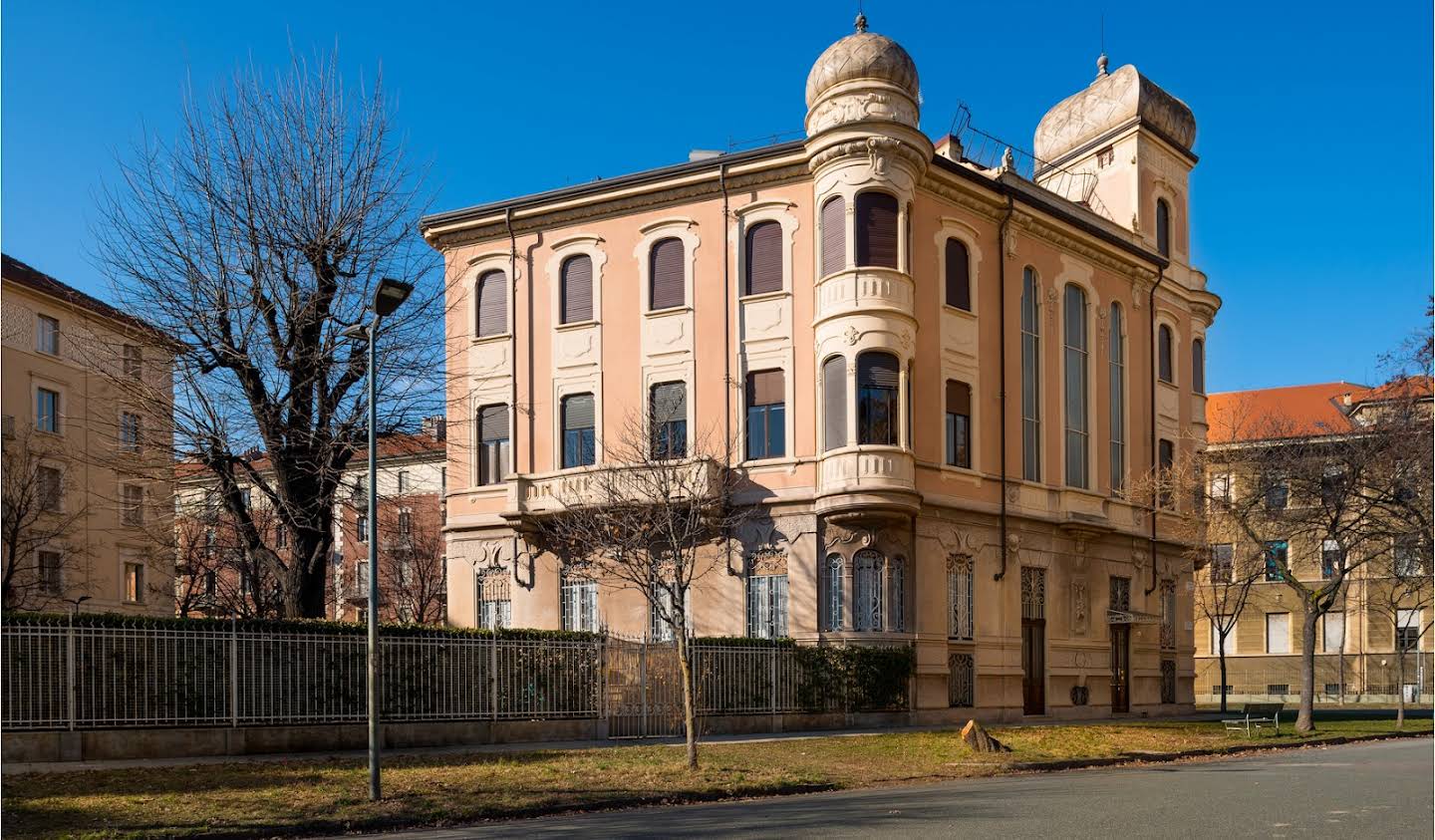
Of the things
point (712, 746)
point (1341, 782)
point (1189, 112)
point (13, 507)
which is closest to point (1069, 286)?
point (1189, 112)

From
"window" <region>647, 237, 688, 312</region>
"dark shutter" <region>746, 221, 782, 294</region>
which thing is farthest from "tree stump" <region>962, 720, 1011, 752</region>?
"window" <region>647, 237, 688, 312</region>

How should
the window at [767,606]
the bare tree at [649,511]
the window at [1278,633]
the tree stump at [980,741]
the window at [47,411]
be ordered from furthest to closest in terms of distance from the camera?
the window at [1278,633] < the window at [47,411] < the window at [767,606] < the bare tree at [649,511] < the tree stump at [980,741]

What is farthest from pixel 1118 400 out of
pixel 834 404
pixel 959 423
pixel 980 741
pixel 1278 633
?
pixel 1278 633

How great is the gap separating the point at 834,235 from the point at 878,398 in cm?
369

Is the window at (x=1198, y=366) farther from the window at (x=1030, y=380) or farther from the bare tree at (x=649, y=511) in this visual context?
the bare tree at (x=649, y=511)

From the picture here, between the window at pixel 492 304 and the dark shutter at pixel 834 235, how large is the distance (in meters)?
8.32

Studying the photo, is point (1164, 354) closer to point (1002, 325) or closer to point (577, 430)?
point (1002, 325)

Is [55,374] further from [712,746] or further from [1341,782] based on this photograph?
[1341,782]

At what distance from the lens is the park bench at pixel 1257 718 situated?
98.9 feet

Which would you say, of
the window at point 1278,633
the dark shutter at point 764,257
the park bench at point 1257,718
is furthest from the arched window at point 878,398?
the window at point 1278,633

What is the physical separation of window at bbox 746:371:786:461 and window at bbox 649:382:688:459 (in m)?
1.54

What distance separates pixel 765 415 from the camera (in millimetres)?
31844

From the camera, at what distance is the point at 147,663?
19625 millimetres

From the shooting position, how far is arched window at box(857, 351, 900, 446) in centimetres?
3038
